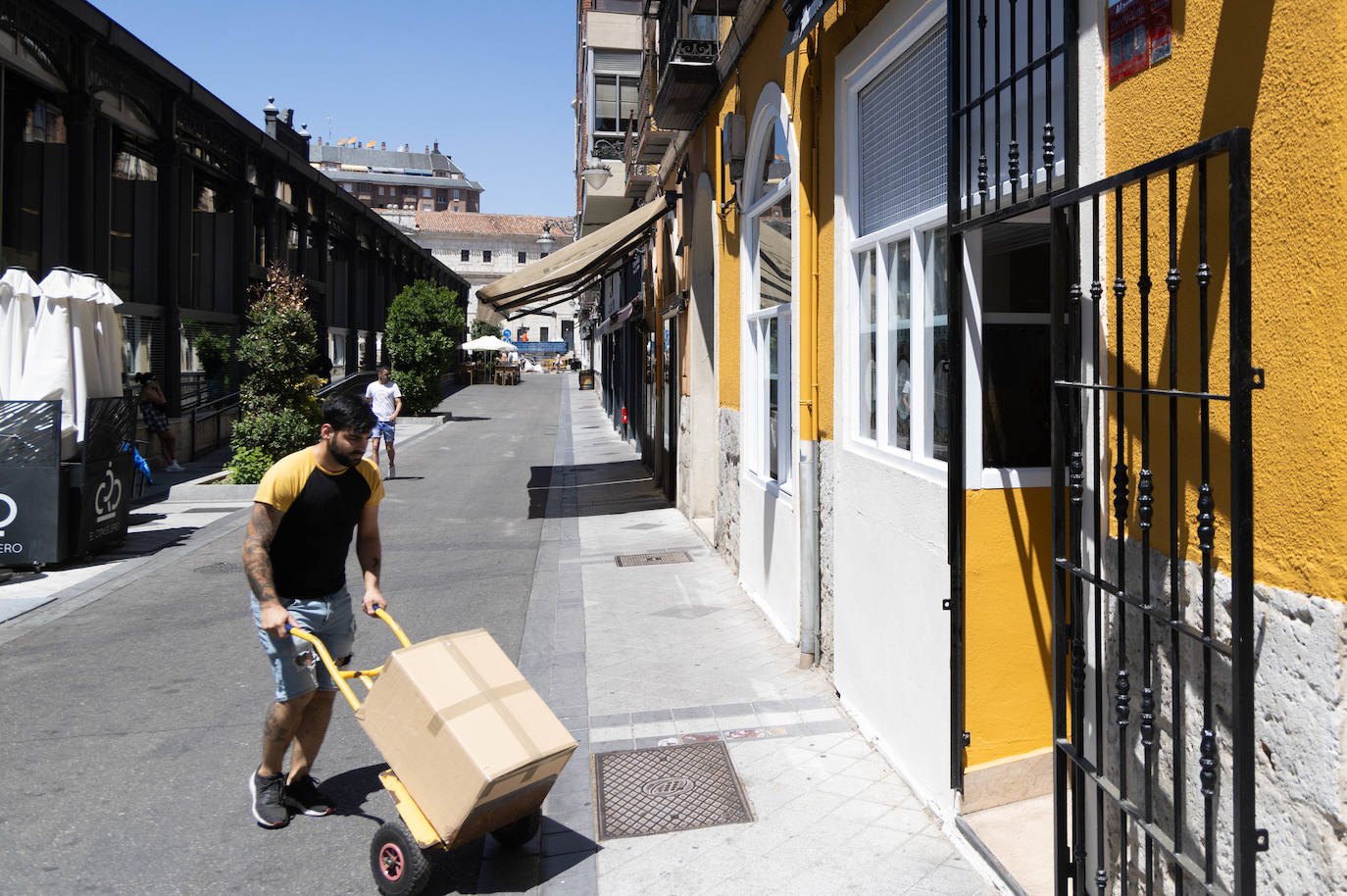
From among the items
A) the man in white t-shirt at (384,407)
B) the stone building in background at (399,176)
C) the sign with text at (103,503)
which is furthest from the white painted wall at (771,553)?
the stone building in background at (399,176)

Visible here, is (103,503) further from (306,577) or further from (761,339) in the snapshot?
(306,577)

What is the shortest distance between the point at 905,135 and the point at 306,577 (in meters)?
3.29

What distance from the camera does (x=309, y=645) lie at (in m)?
4.39

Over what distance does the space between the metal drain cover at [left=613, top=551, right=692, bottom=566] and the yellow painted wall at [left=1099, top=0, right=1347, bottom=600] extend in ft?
24.8

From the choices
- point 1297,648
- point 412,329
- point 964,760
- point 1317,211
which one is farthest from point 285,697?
point 412,329

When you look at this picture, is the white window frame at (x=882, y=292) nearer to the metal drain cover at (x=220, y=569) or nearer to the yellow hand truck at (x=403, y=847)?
the yellow hand truck at (x=403, y=847)

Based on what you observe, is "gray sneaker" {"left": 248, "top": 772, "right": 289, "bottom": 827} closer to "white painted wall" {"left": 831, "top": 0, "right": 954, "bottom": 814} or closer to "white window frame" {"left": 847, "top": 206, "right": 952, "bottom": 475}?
"white painted wall" {"left": 831, "top": 0, "right": 954, "bottom": 814}

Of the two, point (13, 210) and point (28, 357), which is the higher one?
point (13, 210)

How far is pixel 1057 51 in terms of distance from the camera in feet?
10.8

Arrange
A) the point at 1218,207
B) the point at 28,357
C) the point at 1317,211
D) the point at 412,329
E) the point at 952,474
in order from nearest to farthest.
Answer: the point at 1317,211, the point at 1218,207, the point at 952,474, the point at 28,357, the point at 412,329

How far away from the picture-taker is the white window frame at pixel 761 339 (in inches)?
286

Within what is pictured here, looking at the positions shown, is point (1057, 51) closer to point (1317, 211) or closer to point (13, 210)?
point (1317, 211)

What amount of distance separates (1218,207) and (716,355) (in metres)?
7.28

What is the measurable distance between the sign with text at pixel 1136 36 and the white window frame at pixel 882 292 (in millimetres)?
1092
